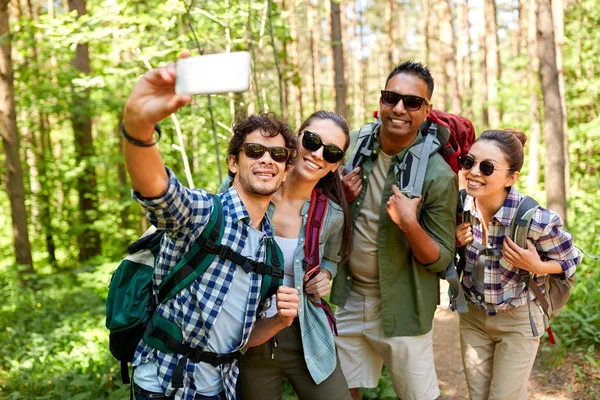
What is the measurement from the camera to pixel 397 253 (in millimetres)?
2965

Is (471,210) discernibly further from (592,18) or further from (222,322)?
(592,18)

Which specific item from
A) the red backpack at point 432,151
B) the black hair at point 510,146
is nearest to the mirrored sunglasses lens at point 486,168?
the black hair at point 510,146

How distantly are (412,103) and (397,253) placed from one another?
904 mm

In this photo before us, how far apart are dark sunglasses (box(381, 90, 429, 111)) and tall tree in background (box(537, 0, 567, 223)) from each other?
5.42m

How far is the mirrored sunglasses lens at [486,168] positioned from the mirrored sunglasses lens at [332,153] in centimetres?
84

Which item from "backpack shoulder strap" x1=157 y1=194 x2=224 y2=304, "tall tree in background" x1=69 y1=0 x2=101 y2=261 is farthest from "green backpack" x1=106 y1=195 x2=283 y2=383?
"tall tree in background" x1=69 y1=0 x2=101 y2=261

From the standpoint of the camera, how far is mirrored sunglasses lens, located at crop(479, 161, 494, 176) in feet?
9.10

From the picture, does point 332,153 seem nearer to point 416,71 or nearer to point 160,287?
point 416,71

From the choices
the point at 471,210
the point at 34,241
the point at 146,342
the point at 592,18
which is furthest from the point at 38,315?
the point at 592,18

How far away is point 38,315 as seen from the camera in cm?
699

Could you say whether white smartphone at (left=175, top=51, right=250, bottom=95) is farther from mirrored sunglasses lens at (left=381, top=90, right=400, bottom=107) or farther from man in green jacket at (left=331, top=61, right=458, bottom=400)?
mirrored sunglasses lens at (left=381, top=90, right=400, bottom=107)

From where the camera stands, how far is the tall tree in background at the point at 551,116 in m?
7.19

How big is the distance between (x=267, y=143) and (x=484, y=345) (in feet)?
6.50

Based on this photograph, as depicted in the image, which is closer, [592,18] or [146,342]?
[146,342]
